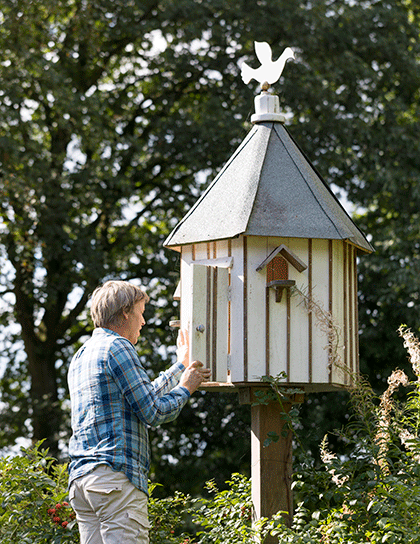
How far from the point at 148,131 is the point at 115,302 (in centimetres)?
831

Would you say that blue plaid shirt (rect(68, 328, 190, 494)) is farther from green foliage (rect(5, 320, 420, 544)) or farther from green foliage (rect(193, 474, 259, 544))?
green foliage (rect(193, 474, 259, 544))

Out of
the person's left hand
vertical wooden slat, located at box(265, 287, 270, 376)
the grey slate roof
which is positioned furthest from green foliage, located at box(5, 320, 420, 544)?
the grey slate roof

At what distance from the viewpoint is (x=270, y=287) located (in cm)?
393

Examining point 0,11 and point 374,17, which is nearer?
point 0,11

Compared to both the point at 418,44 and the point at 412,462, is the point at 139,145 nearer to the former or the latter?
the point at 418,44

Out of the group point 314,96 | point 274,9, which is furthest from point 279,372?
point 274,9

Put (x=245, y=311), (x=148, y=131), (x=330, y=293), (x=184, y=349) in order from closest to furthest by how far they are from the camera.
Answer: (x=184, y=349) → (x=245, y=311) → (x=330, y=293) → (x=148, y=131)

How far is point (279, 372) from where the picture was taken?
389 centimetres

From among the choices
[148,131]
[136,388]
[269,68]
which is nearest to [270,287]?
[136,388]

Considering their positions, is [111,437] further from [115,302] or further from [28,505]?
[28,505]

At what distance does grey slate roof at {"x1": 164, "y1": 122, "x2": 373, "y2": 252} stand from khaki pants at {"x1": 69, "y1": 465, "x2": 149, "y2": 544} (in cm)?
161

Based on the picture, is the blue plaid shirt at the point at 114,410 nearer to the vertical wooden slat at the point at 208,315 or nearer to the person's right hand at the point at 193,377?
the person's right hand at the point at 193,377

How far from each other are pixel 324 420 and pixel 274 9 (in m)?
5.77

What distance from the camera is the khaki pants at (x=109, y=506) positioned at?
2723 millimetres
